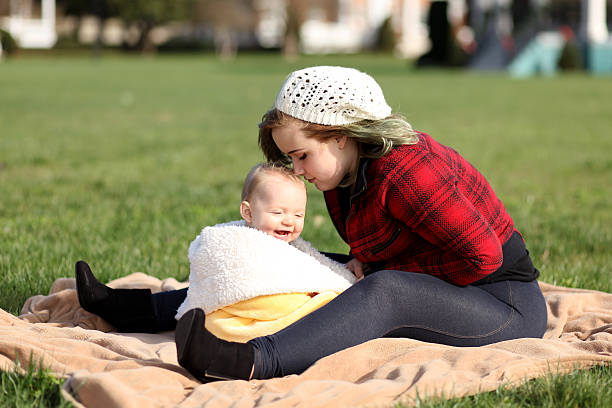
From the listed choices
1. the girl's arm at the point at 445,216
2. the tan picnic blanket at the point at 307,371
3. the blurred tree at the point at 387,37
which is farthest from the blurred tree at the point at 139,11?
the girl's arm at the point at 445,216

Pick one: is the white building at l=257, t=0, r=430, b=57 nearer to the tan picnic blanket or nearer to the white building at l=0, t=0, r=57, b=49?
the white building at l=0, t=0, r=57, b=49

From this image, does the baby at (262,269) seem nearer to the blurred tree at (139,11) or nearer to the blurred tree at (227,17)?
the blurred tree at (139,11)

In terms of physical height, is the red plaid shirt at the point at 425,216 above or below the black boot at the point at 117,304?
above

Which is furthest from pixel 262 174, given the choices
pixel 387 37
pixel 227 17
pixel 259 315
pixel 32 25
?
pixel 227 17

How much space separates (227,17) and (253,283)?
5590cm

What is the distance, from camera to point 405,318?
2941 millimetres

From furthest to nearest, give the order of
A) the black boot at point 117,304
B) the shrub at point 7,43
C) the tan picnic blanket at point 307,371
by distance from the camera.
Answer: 1. the shrub at point 7,43
2. the black boot at point 117,304
3. the tan picnic blanket at point 307,371

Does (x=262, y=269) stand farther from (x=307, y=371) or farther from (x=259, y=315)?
(x=307, y=371)

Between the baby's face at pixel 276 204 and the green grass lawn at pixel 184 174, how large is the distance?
1122mm

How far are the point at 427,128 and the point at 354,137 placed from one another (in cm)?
982

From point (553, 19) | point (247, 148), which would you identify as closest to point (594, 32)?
point (553, 19)

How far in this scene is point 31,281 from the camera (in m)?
4.03

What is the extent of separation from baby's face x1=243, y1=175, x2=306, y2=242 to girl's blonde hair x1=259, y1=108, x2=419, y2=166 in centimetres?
24

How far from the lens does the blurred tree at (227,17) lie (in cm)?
5638
